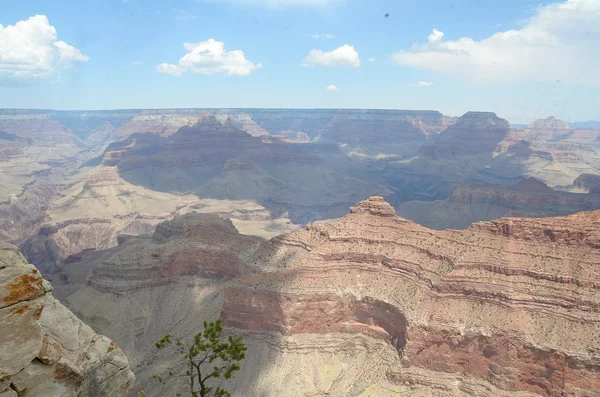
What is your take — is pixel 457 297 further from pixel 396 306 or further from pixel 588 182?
pixel 588 182

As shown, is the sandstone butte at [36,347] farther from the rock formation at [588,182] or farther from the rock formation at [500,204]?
the rock formation at [588,182]

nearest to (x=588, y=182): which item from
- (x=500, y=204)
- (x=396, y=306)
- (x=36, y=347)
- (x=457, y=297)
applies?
(x=500, y=204)

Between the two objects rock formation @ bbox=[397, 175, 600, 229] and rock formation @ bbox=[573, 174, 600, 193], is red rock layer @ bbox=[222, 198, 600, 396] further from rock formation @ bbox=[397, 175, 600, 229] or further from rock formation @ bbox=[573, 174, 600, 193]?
rock formation @ bbox=[573, 174, 600, 193]

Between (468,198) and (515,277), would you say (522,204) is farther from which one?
(515,277)

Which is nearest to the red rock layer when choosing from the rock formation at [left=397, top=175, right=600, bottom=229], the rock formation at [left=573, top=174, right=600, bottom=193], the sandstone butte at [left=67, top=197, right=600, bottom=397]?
the sandstone butte at [left=67, top=197, right=600, bottom=397]

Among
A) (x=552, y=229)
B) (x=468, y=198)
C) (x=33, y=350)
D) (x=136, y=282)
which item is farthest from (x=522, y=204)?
(x=33, y=350)

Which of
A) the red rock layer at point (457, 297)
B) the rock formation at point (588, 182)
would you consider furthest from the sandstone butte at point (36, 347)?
the rock formation at point (588, 182)
